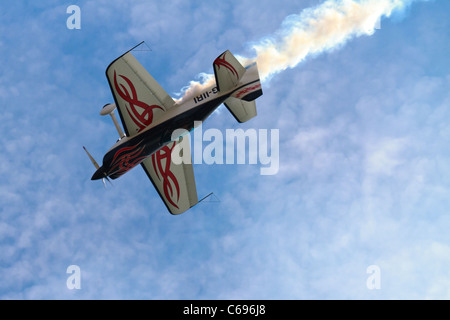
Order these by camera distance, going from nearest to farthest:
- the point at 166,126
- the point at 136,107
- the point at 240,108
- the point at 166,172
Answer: the point at 166,126 < the point at 136,107 < the point at 240,108 < the point at 166,172

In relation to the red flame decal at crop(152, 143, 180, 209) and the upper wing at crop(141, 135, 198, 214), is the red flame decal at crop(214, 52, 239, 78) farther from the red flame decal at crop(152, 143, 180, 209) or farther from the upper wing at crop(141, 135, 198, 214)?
the red flame decal at crop(152, 143, 180, 209)

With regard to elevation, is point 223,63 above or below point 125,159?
above

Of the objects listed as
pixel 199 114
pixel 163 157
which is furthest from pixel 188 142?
pixel 199 114

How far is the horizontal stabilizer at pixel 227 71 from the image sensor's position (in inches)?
818

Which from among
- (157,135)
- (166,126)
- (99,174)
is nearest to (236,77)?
(166,126)

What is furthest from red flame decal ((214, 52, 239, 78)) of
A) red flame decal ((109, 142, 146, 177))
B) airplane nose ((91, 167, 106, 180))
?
airplane nose ((91, 167, 106, 180))

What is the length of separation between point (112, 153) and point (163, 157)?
Result: 3.39 meters

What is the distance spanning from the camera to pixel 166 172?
2512 centimetres

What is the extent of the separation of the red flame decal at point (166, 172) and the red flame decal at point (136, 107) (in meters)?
2.96

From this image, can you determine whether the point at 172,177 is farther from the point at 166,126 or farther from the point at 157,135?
the point at 166,126

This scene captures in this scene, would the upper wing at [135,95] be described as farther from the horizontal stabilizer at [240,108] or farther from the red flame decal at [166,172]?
the horizontal stabilizer at [240,108]

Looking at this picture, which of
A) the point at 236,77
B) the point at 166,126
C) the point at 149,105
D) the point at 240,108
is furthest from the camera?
the point at 240,108

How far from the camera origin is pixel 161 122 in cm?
2211

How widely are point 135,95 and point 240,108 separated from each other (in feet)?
19.0
